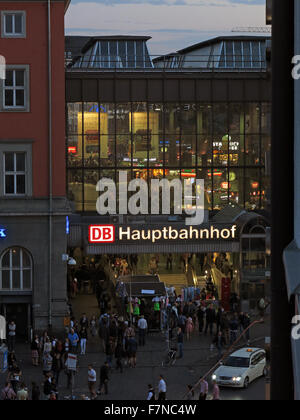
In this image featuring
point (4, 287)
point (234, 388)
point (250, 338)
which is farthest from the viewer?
point (4, 287)

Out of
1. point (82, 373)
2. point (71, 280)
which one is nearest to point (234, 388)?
point (82, 373)

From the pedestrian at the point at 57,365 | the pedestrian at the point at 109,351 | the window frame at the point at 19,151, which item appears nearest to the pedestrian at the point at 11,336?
the pedestrian at the point at 57,365

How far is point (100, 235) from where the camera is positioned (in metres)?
45.0

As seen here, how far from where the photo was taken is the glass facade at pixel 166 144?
58188mm

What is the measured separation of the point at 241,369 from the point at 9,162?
16.0 meters

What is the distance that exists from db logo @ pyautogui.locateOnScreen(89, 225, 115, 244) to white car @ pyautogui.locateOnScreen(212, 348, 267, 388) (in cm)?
1575

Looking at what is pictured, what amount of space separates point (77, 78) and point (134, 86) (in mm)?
3757

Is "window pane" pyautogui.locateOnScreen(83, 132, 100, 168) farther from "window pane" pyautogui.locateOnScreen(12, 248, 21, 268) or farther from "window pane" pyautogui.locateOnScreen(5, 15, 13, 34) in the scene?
"window pane" pyautogui.locateOnScreen(12, 248, 21, 268)

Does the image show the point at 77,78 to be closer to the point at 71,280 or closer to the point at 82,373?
the point at 71,280

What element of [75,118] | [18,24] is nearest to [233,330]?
[18,24]

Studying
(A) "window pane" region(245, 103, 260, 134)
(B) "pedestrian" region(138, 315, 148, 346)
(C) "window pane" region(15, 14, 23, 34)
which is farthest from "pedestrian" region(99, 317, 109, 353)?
(A) "window pane" region(245, 103, 260, 134)

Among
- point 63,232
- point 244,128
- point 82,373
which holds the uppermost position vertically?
point 244,128

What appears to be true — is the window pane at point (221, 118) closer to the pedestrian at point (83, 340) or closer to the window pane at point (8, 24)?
the window pane at point (8, 24)
